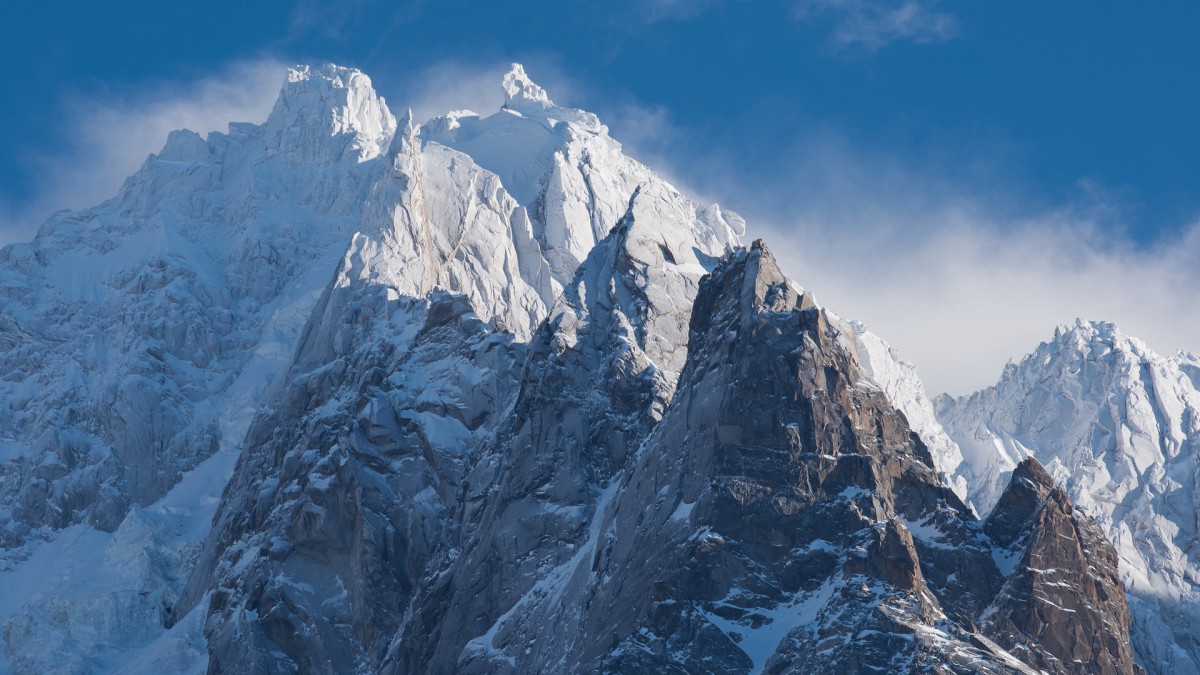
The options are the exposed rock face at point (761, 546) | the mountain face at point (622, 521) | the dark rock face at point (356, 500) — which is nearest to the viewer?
the exposed rock face at point (761, 546)

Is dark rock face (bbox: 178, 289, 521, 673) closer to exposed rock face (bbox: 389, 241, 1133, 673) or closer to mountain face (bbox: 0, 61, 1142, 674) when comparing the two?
A: mountain face (bbox: 0, 61, 1142, 674)

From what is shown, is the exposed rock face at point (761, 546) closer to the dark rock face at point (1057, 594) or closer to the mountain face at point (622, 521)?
the mountain face at point (622, 521)

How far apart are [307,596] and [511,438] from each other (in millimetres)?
24806

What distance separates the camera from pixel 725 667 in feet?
378

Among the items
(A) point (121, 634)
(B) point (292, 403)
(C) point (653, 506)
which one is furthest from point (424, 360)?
(C) point (653, 506)

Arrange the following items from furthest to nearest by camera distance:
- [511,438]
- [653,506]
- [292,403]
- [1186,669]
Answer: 1. [292,403]
2. [1186,669]
3. [511,438]
4. [653,506]

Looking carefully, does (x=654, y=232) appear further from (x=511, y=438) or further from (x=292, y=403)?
(x=292, y=403)

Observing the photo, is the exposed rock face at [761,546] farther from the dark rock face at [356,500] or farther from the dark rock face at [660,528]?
the dark rock face at [356,500]

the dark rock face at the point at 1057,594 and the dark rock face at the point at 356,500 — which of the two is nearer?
the dark rock face at the point at 1057,594

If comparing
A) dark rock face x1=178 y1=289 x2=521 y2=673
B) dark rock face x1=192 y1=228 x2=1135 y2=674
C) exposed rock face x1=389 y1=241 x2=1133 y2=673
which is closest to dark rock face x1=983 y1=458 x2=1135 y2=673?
dark rock face x1=192 y1=228 x2=1135 y2=674

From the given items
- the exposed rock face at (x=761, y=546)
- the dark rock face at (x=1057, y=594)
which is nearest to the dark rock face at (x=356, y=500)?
the exposed rock face at (x=761, y=546)

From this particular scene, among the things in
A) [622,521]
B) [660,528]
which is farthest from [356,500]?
[660,528]

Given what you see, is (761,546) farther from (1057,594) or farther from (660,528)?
(1057,594)

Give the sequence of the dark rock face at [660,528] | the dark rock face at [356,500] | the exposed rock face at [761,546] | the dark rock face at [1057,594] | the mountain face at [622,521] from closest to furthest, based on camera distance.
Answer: the exposed rock face at [761,546], the dark rock face at [660,528], the mountain face at [622,521], the dark rock face at [1057,594], the dark rock face at [356,500]
